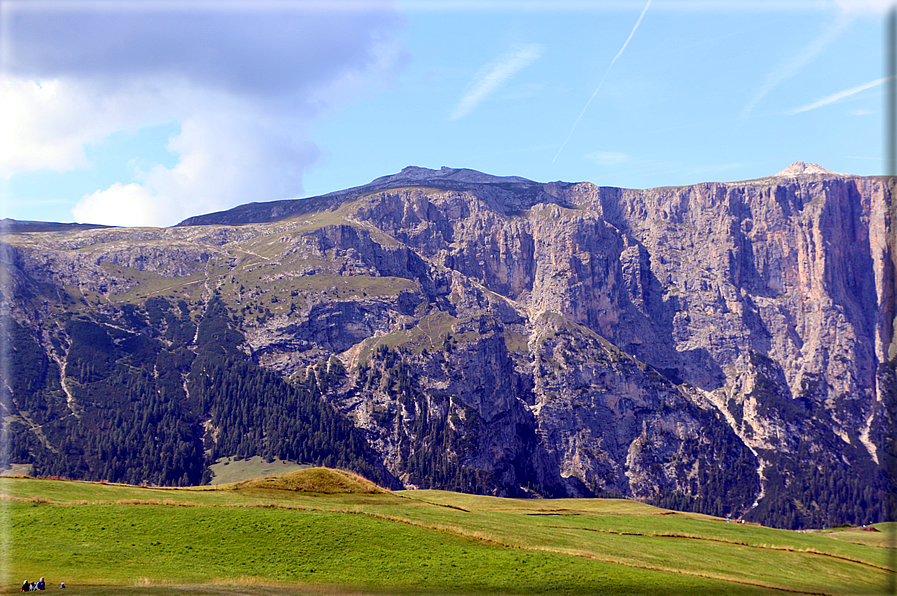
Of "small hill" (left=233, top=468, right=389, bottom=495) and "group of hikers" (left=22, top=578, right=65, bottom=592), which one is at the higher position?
"small hill" (left=233, top=468, right=389, bottom=495)

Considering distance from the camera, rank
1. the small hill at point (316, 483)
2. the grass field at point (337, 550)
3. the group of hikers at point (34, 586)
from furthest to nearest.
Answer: the small hill at point (316, 483), the grass field at point (337, 550), the group of hikers at point (34, 586)

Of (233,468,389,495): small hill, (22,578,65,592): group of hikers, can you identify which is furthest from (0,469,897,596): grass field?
(22,578,65,592): group of hikers

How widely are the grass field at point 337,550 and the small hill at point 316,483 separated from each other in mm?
255

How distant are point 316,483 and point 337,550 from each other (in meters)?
24.6

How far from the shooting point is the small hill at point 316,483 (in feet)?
265

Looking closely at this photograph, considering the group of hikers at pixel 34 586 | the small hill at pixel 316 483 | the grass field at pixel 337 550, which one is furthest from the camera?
the small hill at pixel 316 483

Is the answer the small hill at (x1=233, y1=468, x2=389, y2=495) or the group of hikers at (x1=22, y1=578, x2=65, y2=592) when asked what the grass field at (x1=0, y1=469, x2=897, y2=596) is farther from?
the group of hikers at (x1=22, y1=578, x2=65, y2=592)

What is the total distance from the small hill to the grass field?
0.84 feet

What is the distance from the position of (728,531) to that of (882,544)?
128 ft

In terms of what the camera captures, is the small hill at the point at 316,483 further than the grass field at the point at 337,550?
Yes

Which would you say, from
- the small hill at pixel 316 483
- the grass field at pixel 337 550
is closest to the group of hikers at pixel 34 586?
the grass field at pixel 337 550

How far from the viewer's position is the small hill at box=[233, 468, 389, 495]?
80.9m

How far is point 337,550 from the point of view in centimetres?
5881

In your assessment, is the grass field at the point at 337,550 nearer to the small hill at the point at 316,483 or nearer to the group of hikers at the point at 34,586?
the small hill at the point at 316,483
